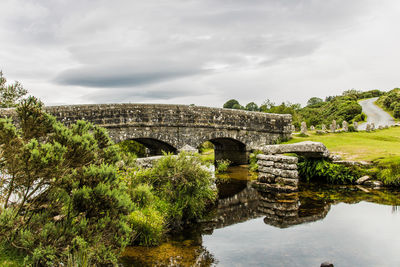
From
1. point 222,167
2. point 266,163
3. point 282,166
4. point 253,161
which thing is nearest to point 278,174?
point 282,166

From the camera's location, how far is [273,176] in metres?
13.5

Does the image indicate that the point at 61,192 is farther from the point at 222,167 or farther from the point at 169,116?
the point at 169,116

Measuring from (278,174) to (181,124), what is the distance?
266 inches

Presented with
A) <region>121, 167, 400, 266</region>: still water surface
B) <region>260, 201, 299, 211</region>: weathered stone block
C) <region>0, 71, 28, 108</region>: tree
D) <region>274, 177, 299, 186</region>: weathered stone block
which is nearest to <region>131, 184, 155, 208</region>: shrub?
<region>121, 167, 400, 266</region>: still water surface

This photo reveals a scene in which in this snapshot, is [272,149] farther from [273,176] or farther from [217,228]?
[217,228]

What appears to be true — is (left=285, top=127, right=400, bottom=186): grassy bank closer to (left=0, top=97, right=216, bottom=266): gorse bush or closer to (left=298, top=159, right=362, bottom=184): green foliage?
(left=298, top=159, right=362, bottom=184): green foliage

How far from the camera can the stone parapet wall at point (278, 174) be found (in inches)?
502

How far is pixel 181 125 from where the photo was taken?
17.6 metres

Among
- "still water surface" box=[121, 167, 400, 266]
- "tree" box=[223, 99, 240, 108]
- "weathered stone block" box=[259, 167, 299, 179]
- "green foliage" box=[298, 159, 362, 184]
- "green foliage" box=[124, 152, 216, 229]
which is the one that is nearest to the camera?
"still water surface" box=[121, 167, 400, 266]

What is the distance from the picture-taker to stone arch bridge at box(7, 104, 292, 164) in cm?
1552

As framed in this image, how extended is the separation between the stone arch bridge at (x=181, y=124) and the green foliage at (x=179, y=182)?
4.84 metres

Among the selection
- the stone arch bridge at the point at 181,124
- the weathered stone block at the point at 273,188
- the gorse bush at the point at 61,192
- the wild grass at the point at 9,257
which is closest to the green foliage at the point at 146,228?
the gorse bush at the point at 61,192

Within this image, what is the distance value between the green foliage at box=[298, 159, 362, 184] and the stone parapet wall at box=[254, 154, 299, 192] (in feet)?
7.32

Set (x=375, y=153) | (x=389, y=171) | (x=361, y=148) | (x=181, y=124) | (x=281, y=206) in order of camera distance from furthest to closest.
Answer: (x=181, y=124)
(x=361, y=148)
(x=375, y=153)
(x=389, y=171)
(x=281, y=206)
